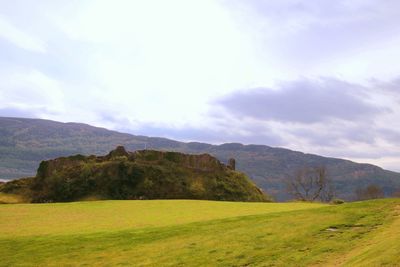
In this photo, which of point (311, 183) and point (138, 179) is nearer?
point (138, 179)

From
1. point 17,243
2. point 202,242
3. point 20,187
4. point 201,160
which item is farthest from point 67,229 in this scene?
point 201,160

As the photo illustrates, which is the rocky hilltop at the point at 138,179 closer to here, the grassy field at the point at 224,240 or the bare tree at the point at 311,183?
the bare tree at the point at 311,183

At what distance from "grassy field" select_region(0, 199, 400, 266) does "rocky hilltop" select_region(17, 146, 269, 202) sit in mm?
36897

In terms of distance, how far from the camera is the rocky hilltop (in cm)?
6762

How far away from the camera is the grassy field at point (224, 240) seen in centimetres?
1767

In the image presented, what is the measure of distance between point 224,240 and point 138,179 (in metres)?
49.7

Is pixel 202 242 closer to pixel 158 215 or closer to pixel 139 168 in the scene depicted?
pixel 158 215

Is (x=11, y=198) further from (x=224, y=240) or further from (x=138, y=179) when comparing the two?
(x=224, y=240)

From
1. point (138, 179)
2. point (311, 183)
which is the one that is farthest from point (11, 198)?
point (311, 183)

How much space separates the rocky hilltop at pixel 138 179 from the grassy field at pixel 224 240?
1453 inches

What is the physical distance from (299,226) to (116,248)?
29.6 ft

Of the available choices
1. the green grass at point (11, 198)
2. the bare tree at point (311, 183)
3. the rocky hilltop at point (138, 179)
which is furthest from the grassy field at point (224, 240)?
the bare tree at point (311, 183)

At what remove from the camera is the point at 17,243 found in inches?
989

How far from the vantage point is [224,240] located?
21.8m
